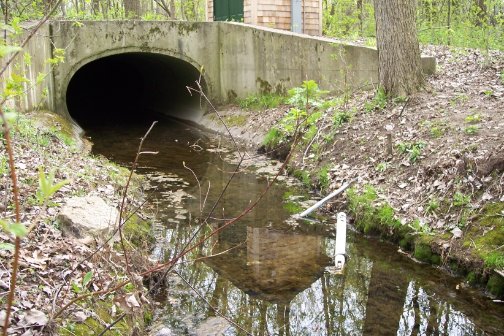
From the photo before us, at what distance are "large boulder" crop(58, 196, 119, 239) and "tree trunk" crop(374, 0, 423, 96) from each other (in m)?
5.32

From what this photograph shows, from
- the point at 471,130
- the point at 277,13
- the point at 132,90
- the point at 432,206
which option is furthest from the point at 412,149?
the point at 132,90

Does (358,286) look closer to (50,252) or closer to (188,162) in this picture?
(50,252)

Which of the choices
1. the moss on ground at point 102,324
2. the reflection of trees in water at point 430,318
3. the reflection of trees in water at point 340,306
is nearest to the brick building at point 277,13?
the reflection of trees in water at point 340,306

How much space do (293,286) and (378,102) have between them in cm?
469

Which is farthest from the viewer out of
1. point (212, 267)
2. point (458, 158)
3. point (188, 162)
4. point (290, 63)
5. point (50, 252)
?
point (290, 63)

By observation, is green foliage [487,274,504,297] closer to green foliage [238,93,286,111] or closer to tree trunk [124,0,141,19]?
green foliage [238,93,286,111]

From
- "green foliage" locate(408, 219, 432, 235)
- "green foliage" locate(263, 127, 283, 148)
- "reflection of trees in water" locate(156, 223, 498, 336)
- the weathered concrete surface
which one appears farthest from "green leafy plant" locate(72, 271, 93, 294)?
the weathered concrete surface

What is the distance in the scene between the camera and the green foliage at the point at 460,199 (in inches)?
231

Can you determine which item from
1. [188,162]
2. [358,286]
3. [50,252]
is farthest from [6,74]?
[358,286]

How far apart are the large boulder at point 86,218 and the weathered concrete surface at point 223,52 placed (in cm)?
682

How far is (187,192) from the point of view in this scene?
8633mm

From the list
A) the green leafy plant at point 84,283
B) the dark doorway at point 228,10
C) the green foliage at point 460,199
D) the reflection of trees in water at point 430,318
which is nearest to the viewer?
the green leafy plant at point 84,283

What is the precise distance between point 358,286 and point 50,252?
2891 mm

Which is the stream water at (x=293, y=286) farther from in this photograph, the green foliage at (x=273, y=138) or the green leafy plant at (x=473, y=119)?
the green foliage at (x=273, y=138)
